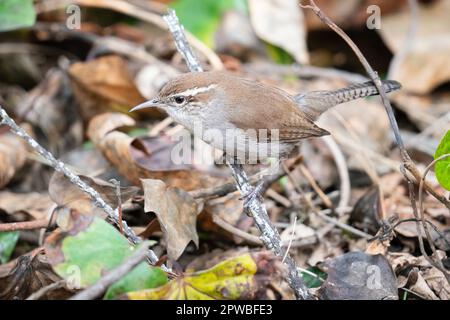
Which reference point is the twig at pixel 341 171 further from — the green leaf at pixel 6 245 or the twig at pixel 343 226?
the green leaf at pixel 6 245

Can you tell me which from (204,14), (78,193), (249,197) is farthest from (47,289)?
(204,14)

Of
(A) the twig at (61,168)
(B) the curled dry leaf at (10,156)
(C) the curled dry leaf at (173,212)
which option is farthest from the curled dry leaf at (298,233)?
(B) the curled dry leaf at (10,156)

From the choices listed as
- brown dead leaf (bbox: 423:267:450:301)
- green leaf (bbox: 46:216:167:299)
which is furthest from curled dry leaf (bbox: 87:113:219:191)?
brown dead leaf (bbox: 423:267:450:301)

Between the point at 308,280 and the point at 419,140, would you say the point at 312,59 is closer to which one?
the point at 419,140

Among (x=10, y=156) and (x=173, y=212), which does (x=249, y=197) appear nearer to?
(x=173, y=212)

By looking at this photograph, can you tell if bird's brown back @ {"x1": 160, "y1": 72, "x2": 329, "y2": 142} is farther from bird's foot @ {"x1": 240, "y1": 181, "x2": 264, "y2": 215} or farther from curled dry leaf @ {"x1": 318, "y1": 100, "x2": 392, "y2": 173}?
curled dry leaf @ {"x1": 318, "y1": 100, "x2": 392, "y2": 173}
